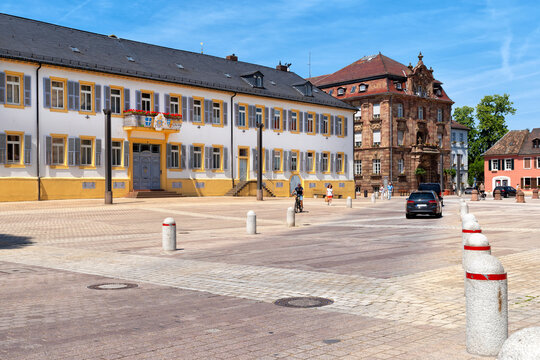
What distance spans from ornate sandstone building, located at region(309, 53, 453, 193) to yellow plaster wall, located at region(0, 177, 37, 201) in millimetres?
45187

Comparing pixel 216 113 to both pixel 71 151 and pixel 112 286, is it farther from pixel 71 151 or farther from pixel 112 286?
pixel 112 286

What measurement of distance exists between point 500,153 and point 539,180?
7376 mm

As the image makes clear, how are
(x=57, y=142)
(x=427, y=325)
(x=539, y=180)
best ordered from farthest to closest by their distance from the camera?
1. (x=539, y=180)
2. (x=57, y=142)
3. (x=427, y=325)

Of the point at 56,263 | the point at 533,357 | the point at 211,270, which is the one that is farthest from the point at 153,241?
the point at 533,357

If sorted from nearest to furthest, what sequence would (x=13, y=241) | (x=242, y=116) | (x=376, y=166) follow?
(x=13, y=241) < (x=242, y=116) < (x=376, y=166)

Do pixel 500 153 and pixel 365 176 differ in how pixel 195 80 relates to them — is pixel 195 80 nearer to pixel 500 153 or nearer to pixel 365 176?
pixel 365 176

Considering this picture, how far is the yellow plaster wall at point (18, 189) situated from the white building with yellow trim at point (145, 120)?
0.20ft

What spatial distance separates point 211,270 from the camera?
11203mm

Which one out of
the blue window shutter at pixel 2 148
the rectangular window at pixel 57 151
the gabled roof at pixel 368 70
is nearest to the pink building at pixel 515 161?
the gabled roof at pixel 368 70

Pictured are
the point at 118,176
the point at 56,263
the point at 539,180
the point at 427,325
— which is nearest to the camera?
the point at 427,325

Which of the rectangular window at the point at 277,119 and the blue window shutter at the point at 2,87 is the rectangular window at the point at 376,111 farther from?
the blue window shutter at the point at 2,87

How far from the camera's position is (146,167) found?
43625 mm

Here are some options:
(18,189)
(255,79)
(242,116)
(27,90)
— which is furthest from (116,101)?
(255,79)

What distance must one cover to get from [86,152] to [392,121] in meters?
44.3
